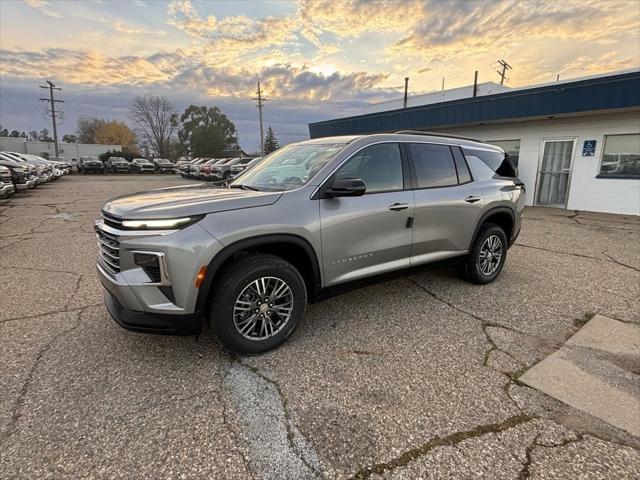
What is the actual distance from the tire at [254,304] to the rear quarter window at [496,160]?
2917 millimetres

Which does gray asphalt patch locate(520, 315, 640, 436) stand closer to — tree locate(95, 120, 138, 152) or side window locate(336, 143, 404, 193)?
side window locate(336, 143, 404, 193)

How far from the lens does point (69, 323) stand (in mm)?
3600

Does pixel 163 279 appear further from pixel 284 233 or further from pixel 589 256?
pixel 589 256

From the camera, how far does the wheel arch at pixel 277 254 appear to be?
8.67ft

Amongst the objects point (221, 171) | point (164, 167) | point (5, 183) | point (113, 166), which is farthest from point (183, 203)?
point (164, 167)

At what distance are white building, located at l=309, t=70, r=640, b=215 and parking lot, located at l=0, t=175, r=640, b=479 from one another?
8.11 meters

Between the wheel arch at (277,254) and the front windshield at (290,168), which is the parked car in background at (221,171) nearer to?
the front windshield at (290,168)

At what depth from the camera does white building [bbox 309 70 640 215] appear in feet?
33.2

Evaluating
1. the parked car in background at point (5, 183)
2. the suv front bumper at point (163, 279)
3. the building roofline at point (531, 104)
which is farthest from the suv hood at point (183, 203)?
the parked car in background at point (5, 183)

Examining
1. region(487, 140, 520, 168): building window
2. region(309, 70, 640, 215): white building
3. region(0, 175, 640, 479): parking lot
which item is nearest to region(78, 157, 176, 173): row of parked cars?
region(309, 70, 640, 215): white building

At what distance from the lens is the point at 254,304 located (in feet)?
9.52

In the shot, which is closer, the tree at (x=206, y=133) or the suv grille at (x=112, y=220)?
the suv grille at (x=112, y=220)

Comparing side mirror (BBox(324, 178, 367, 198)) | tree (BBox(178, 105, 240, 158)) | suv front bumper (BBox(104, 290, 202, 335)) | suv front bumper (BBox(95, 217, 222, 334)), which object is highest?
tree (BBox(178, 105, 240, 158))

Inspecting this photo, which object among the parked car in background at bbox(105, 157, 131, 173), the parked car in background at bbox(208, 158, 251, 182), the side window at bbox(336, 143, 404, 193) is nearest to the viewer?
the side window at bbox(336, 143, 404, 193)
